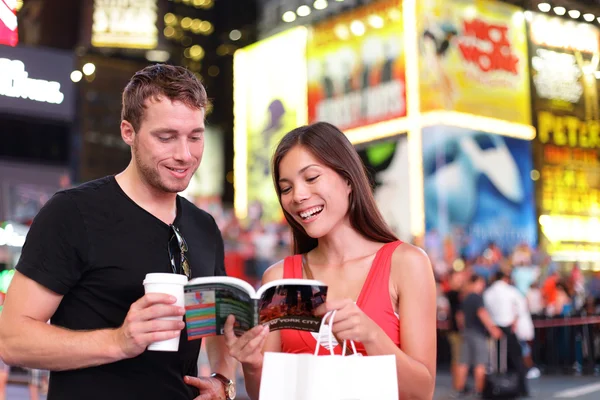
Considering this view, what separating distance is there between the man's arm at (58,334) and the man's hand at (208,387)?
13.8 inches

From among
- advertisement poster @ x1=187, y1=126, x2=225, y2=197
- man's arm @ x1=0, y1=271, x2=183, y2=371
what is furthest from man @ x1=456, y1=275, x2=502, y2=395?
advertisement poster @ x1=187, y1=126, x2=225, y2=197

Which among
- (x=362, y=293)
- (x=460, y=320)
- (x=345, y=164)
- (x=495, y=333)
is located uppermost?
(x=345, y=164)

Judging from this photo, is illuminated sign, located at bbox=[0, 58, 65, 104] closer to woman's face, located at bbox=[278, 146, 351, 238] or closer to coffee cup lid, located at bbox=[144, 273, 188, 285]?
woman's face, located at bbox=[278, 146, 351, 238]

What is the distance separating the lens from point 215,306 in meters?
1.98

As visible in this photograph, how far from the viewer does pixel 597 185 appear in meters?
20.9

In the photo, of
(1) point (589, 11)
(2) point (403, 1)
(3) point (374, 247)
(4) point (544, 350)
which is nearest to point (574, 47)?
(1) point (589, 11)

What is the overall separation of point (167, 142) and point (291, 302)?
68cm

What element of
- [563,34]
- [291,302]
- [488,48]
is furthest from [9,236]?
[563,34]

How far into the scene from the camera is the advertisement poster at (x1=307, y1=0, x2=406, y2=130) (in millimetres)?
18375

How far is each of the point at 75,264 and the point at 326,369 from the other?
2.79ft

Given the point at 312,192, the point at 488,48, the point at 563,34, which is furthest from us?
the point at 563,34

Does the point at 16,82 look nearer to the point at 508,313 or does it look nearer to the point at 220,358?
the point at 220,358

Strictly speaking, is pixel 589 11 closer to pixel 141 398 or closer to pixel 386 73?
pixel 386 73

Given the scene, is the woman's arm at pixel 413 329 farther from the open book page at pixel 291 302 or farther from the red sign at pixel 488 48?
the red sign at pixel 488 48
